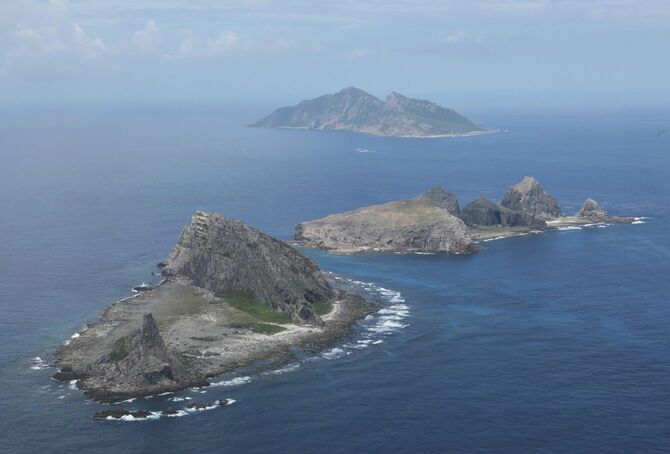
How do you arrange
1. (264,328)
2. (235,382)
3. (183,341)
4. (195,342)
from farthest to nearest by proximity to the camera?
1. (264,328)
2. (195,342)
3. (183,341)
4. (235,382)

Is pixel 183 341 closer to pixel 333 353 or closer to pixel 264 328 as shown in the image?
pixel 264 328

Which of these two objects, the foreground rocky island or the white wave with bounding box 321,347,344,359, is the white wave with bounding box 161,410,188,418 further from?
the white wave with bounding box 321,347,344,359

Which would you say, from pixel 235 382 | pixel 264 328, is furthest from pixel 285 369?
pixel 264 328

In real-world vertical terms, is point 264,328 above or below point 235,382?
above

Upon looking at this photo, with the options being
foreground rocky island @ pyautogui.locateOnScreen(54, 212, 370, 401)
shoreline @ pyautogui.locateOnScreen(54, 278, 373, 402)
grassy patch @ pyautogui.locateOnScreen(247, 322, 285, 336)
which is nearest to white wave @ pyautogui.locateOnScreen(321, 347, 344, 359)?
shoreline @ pyautogui.locateOnScreen(54, 278, 373, 402)

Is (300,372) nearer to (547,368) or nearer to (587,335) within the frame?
(547,368)

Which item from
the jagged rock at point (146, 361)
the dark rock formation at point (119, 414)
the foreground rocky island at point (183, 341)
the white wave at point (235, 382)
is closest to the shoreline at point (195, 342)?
the foreground rocky island at point (183, 341)

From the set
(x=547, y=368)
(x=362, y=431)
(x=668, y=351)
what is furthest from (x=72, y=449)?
(x=668, y=351)
